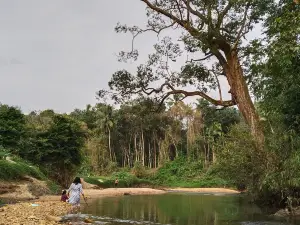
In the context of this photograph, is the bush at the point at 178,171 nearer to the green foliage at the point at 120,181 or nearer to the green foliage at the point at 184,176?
the green foliage at the point at 184,176

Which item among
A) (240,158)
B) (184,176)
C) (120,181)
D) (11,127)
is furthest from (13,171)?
(184,176)

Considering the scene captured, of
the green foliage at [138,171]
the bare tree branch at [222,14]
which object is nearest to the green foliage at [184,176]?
the green foliage at [138,171]

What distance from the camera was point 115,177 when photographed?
5022cm

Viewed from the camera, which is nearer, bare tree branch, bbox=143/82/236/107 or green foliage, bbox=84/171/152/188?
bare tree branch, bbox=143/82/236/107

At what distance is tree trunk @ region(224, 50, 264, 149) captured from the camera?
14539mm

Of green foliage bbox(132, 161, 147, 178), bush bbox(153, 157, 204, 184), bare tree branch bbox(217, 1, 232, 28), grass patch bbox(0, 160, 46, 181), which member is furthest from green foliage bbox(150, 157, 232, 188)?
bare tree branch bbox(217, 1, 232, 28)

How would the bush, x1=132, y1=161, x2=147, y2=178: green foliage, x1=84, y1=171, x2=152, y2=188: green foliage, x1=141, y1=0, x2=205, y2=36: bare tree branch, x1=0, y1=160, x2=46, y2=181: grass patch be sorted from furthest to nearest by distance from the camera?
1. the bush
2. x1=132, y1=161, x2=147, y2=178: green foliage
3. x1=84, y1=171, x2=152, y2=188: green foliage
4. x1=0, y1=160, x2=46, y2=181: grass patch
5. x1=141, y1=0, x2=205, y2=36: bare tree branch

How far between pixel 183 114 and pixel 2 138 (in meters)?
36.9

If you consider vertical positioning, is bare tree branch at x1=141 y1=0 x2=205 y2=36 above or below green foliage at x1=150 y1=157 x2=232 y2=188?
above

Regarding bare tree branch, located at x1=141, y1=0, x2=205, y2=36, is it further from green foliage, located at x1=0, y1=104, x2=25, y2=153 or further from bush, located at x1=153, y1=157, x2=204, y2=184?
bush, located at x1=153, y1=157, x2=204, y2=184

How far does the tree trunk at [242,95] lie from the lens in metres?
14.5

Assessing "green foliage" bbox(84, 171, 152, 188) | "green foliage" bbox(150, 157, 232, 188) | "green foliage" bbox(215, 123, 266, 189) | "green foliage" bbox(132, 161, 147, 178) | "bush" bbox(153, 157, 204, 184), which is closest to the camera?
"green foliage" bbox(215, 123, 266, 189)

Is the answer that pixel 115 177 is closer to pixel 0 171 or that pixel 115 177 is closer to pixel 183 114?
pixel 183 114

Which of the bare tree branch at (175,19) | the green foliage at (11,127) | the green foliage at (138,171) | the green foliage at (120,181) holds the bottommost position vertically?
the green foliage at (120,181)
